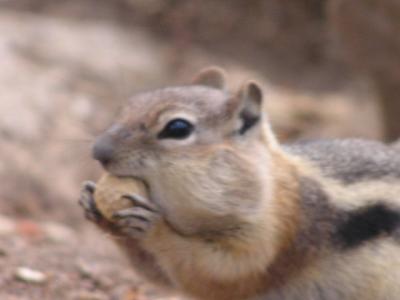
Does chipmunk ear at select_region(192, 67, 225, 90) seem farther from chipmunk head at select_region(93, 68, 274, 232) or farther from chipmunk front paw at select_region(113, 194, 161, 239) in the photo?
chipmunk front paw at select_region(113, 194, 161, 239)

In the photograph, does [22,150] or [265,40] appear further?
[265,40]

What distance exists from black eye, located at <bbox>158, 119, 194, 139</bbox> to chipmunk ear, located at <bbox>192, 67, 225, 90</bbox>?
786mm

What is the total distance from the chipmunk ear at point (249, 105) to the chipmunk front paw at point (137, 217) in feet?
1.96

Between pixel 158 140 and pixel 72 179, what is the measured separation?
4485 mm

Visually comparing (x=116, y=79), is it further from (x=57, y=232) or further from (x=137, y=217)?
(x=137, y=217)

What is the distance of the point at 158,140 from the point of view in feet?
13.7

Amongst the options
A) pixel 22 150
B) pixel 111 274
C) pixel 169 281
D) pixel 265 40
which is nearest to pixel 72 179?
pixel 22 150

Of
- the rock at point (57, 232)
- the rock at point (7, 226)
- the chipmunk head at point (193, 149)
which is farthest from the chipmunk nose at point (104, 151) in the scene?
the rock at point (57, 232)

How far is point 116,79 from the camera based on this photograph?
9984 millimetres

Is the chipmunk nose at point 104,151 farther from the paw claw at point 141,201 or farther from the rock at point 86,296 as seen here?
the rock at point 86,296

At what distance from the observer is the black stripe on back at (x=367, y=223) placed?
4613mm

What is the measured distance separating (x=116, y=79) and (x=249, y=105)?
5.55 metres

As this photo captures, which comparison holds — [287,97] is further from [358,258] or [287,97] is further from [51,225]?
[358,258]

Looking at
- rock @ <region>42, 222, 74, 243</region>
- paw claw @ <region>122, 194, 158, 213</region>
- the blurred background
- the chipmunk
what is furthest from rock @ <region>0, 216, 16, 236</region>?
paw claw @ <region>122, 194, 158, 213</region>
